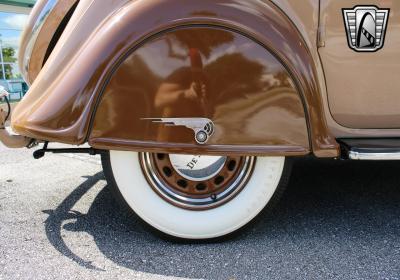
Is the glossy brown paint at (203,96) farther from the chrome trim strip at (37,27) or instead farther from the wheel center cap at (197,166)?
the chrome trim strip at (37,27)

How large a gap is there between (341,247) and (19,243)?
1524 millimetres

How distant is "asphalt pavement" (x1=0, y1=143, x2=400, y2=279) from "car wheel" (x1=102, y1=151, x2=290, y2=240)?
10 centimetres

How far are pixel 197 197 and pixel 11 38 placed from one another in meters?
11.5

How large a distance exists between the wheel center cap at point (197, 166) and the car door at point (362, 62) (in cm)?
59

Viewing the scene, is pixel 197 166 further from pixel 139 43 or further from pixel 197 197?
pixel 139 43

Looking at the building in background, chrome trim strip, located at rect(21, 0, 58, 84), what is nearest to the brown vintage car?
chrome trim strip, located at rect(21, 0, 58, 84)

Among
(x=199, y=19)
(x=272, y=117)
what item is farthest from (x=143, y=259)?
(x=199, y=19)

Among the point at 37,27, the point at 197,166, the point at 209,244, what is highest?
the point at 37,27

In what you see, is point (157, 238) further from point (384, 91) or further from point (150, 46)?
point (384, 91)

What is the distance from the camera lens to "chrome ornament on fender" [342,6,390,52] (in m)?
1.60

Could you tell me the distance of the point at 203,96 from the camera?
1.55 m

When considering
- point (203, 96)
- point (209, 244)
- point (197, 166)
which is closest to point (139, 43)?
point (203, 96)

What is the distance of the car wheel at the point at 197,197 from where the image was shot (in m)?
1.72

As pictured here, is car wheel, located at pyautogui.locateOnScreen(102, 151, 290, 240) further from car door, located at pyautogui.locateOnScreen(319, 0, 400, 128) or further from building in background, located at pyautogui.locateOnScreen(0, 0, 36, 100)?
building in background, located at pyautogui.locateOnScreen(0, 0, 36, 100)
